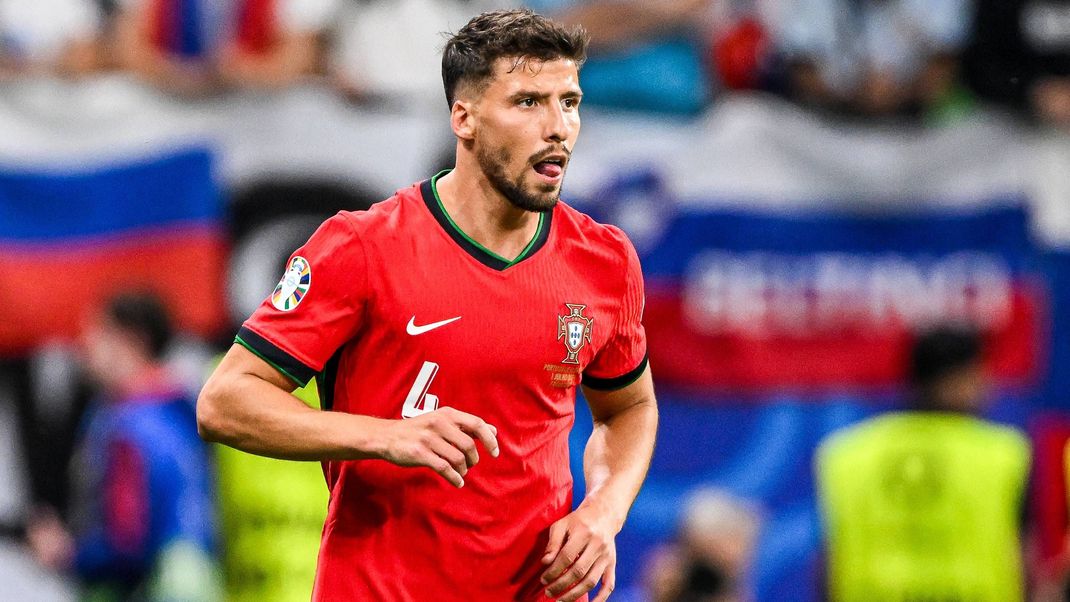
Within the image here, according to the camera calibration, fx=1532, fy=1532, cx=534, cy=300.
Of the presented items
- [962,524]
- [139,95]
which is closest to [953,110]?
[962,524]

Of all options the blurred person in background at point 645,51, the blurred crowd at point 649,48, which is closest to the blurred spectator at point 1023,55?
the blurred crowd at point 649,48

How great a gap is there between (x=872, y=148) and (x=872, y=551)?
2.77 m

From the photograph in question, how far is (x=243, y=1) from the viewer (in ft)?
24.5

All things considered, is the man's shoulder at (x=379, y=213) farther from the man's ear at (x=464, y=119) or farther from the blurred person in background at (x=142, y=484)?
the blurred person in background at (x=142, y=484)

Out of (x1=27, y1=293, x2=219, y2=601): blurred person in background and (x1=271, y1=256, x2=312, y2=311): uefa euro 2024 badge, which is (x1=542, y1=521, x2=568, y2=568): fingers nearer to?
(x1=271, y1=256, x2=312, y2=311): uefa euro 2024 badge

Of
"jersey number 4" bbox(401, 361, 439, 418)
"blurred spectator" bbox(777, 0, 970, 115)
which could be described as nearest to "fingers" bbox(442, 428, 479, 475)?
"jersey number 4" bbox(401, 361, 439, 418)

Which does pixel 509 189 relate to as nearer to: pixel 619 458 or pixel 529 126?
pixel 529 126

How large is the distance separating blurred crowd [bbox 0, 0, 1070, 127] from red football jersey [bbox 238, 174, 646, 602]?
4.18 meters

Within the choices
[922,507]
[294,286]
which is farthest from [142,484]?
[294,286]

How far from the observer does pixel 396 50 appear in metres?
7.46

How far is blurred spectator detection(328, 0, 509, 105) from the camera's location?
7375mm

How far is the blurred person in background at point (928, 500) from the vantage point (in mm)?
5617

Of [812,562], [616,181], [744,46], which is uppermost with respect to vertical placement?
[744,46]

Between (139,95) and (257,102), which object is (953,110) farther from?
(139,95)
